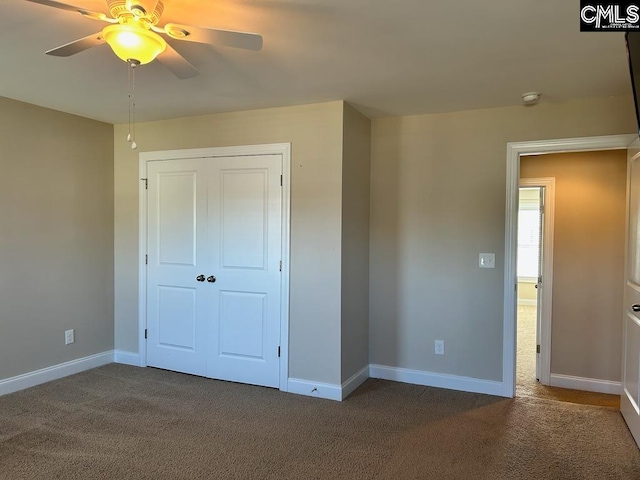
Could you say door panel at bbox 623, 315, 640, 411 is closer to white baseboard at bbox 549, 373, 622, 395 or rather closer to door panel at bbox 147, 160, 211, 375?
white baseboard at bbox 549, 373, 622, 395

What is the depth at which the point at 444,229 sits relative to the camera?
378cm

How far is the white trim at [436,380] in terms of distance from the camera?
365cm

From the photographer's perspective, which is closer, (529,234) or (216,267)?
(216,267)

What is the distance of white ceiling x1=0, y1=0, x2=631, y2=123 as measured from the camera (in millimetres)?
2031

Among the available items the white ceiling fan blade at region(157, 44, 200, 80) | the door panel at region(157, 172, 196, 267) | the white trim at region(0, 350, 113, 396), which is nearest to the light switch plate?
the door panel at region(157, 172, 196, 267)

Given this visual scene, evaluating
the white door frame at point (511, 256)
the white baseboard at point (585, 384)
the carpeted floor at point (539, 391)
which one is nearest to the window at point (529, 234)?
the carpeted floor at point (539, 391)

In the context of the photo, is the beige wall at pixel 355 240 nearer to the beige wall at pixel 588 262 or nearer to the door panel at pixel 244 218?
the door panel at pixel 244 218

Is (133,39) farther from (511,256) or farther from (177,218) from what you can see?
(511,256)

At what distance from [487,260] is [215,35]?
2727 millimetres

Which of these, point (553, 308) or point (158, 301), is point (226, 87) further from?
point (553, 308)

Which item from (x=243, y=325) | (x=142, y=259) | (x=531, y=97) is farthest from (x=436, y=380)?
(x=142, y=259)

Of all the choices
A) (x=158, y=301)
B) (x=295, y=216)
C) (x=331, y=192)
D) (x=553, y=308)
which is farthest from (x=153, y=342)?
(x=553, y=308)

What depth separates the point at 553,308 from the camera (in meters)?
4.24

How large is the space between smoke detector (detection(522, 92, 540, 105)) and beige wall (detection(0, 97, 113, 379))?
3696 mm
